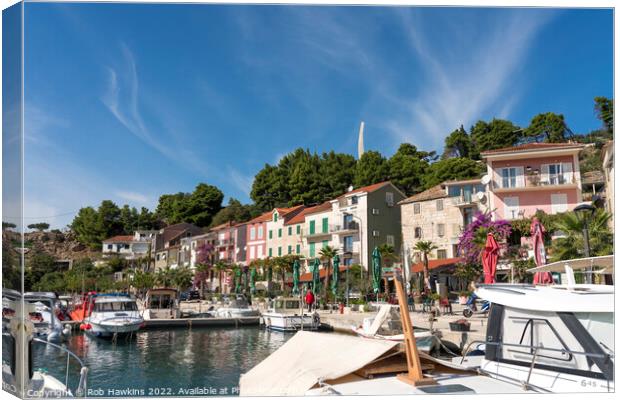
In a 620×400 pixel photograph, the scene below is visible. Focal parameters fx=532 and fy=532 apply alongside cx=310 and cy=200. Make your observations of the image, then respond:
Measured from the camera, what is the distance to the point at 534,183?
97.2ft

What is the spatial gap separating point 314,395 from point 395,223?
35530 mm

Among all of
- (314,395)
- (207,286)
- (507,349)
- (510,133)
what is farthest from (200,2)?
(207,286)

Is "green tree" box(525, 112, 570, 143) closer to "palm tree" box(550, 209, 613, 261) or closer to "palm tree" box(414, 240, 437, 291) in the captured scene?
"palm tree" box(414, 240, 437, 291)

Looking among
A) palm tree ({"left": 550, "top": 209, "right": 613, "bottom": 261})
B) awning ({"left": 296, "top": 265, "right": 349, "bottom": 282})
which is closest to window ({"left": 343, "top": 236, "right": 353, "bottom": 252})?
awning ({"left": 296, "top": 265, "right": 349, "bottom": 282})

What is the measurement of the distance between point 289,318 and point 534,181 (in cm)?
1557

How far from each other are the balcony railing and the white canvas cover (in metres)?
25.1

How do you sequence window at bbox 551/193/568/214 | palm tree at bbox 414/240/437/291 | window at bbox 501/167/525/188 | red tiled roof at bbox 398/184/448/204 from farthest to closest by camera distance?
red tiled roof at bbox 398/184/448/204 < palm tree at bbox 414/240/437/291 < window at bbox 501/167/525/188 < window at bbox 551/193/568/214

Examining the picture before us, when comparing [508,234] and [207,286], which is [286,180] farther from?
[508,234]

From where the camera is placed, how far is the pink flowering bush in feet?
93.4

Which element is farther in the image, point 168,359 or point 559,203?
point 559,203

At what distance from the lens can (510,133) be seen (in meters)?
41.2

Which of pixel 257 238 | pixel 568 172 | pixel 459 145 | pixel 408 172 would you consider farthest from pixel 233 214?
pixel 568 172

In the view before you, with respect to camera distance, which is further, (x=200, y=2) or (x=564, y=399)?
(x=200, y=2)

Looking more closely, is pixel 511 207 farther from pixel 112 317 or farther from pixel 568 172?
pixel 112 317
